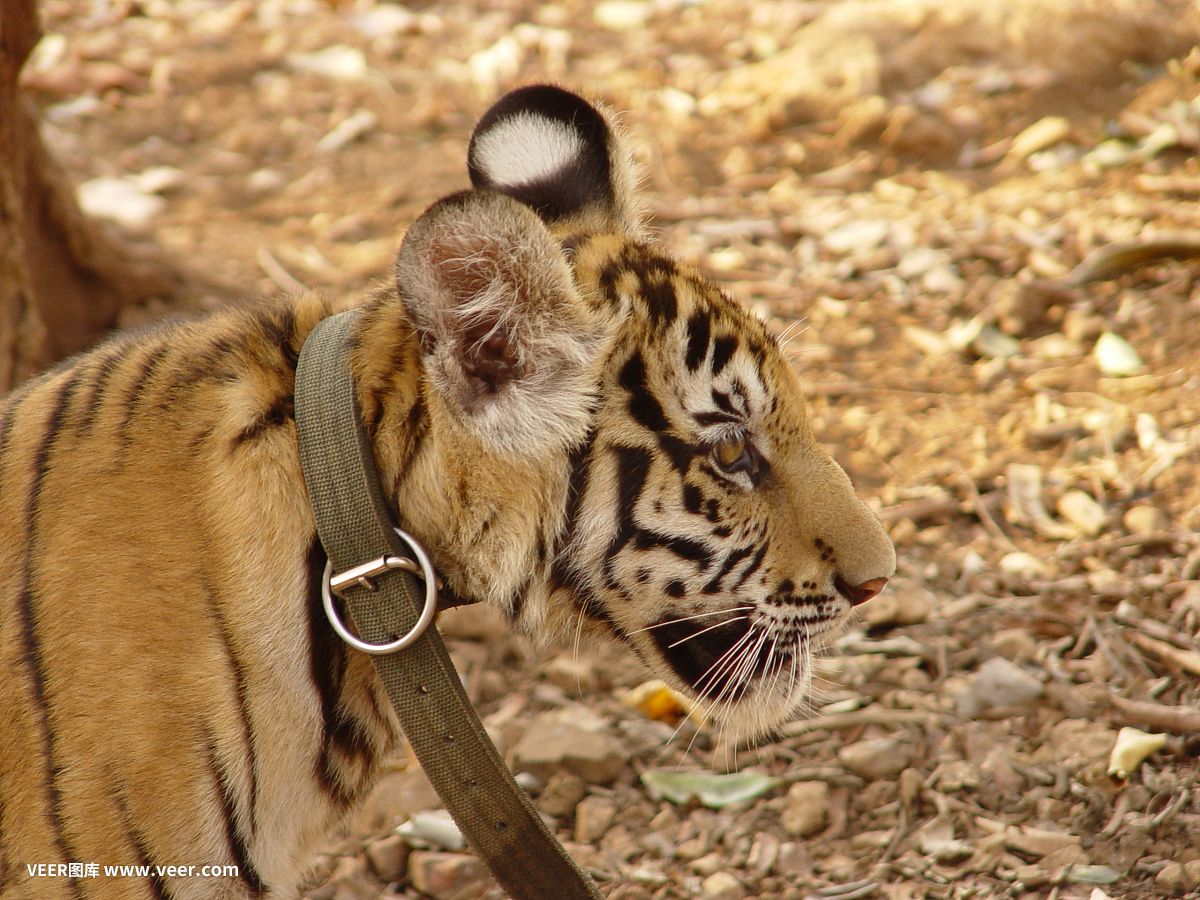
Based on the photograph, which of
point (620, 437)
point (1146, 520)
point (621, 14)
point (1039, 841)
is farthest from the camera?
point (621, 14)

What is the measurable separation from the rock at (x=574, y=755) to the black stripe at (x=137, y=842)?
142 cm

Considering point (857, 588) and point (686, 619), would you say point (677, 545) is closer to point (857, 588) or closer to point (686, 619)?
point (686, 619)

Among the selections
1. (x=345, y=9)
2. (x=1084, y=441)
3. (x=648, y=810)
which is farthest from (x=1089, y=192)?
(x=345, y=9)

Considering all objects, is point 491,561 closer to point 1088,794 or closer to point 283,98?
point 1088,794

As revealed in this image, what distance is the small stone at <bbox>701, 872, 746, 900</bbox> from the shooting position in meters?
3.14

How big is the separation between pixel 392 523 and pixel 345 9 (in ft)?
23.0

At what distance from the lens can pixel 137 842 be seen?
2.23 meters

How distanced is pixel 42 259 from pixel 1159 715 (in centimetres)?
441

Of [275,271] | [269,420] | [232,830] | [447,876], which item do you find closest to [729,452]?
[269,420]

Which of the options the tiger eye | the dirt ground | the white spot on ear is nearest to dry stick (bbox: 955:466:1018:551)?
the dirt ground

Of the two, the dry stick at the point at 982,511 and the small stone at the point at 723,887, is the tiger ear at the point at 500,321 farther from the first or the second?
the dry stick at the point at 982,511

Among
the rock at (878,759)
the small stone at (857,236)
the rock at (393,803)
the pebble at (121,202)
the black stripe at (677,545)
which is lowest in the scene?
the rock at (393,803)

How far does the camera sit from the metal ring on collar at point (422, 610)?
2.20 meters

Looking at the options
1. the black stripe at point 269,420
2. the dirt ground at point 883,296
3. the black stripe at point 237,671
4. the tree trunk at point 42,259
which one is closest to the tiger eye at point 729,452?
the dirt ground at point 883,296
